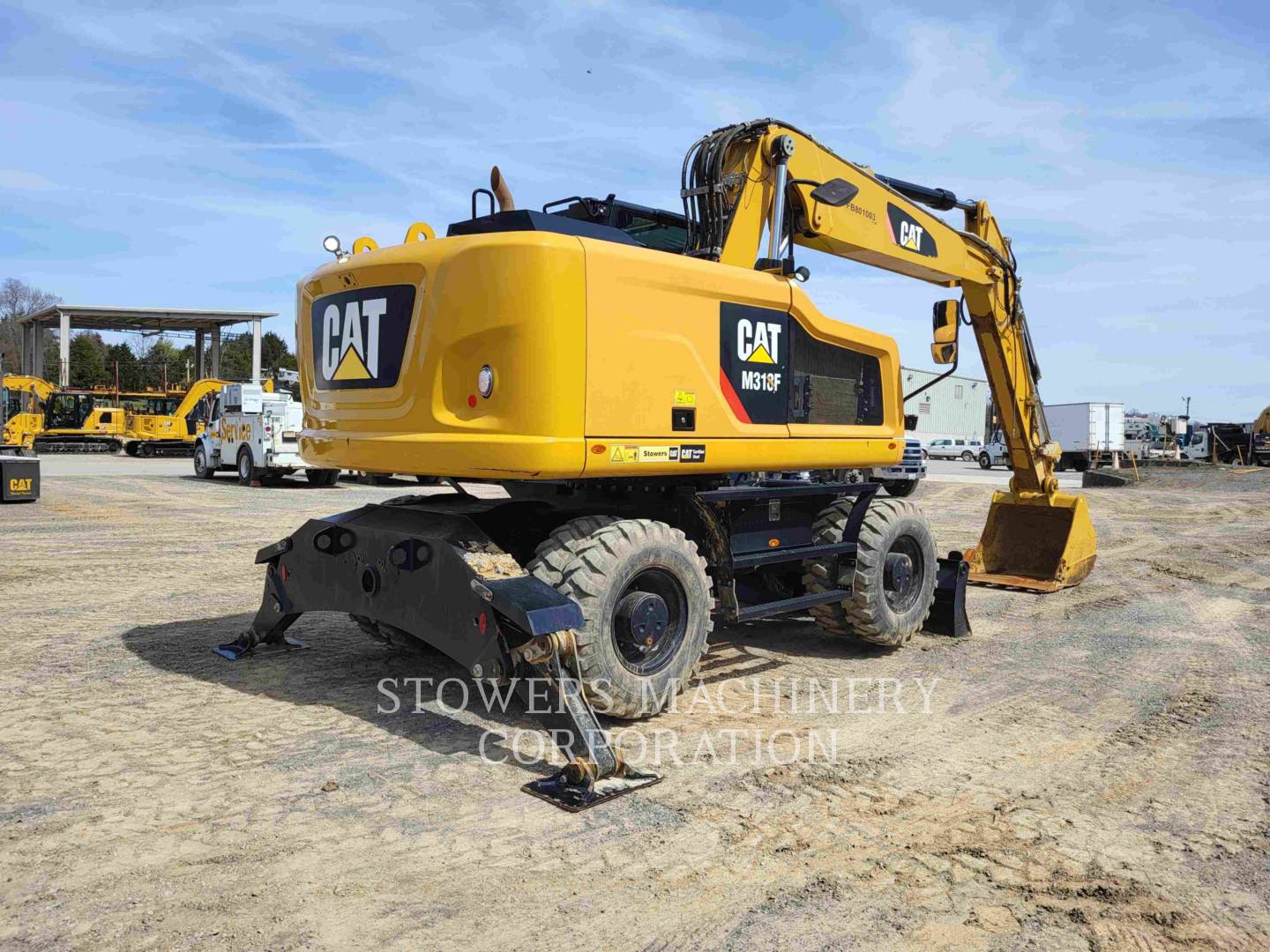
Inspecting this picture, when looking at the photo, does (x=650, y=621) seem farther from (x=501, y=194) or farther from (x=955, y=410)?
(x=955, y=410)

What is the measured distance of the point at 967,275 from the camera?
8609 millimetres

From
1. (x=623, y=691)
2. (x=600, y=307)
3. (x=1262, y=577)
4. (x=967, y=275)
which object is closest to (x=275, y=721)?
(x=623, y=691)

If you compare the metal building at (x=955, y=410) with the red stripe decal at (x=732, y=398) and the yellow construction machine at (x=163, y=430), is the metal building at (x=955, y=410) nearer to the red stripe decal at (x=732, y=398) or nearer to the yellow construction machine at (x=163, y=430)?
the yellow construction machine at (x=163, y=430)

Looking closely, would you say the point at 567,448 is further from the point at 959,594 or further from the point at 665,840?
the point at 959,594

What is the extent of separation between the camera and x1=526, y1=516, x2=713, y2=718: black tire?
15.2ft

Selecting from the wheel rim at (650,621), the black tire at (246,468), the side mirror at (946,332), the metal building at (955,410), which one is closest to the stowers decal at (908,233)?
the side mirror at (946,332)

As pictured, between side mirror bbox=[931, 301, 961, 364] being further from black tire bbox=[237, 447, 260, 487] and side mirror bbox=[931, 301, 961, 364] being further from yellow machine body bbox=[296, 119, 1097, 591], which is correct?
black tire bbox=[237, 447, 260, 487]

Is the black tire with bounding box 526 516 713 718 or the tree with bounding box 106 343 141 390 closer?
the black tire with bounding box 526 516 713 718

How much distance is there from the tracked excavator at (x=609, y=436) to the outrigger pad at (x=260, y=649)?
0.9 inches

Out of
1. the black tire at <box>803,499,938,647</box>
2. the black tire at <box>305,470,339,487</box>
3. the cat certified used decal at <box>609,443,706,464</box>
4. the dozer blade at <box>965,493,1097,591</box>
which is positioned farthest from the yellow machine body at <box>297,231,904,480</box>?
the black tire at <box>305,470,339,487</box>

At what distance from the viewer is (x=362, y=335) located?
16.9 ft

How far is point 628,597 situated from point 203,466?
2231 cm

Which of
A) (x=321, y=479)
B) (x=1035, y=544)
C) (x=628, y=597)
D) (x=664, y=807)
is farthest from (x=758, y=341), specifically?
(x=321, y=479)

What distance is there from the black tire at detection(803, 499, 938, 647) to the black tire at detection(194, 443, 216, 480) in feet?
69.1
